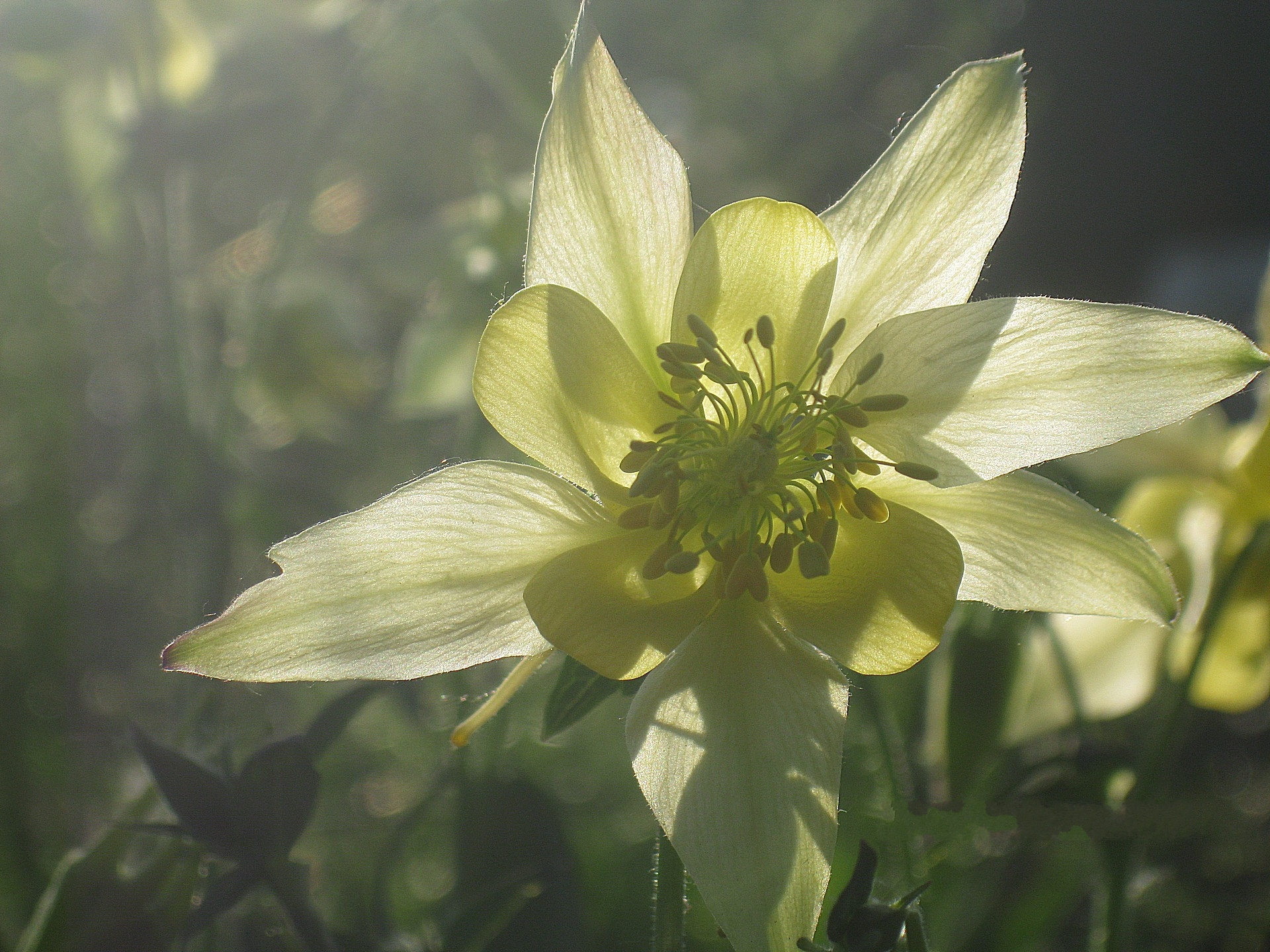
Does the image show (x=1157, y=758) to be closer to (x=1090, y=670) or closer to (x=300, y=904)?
(x=1090, y=670)

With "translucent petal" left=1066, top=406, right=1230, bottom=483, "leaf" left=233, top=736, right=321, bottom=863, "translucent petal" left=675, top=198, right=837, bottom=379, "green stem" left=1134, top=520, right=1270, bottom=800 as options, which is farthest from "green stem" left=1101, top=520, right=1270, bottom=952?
"leaf" left=233, top=736, right=321, bottom=863

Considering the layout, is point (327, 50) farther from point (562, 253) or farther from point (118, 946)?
point (118, 946)

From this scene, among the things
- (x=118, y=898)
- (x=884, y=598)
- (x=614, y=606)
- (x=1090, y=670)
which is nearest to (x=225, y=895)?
(x=118, y=898)

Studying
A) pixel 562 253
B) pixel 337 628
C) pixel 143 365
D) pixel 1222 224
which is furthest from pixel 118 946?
pixel 1222 224

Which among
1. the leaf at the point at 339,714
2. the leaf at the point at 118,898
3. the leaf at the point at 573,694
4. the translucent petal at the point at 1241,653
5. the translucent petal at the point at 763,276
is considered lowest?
the translucent petal at the point at 1241,653

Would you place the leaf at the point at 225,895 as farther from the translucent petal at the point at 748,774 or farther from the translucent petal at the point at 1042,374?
the translucent petal at the point at 1042,374

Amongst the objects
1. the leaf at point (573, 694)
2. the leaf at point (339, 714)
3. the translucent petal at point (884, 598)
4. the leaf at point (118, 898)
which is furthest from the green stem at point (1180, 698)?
the leaf at point (118, 898)
